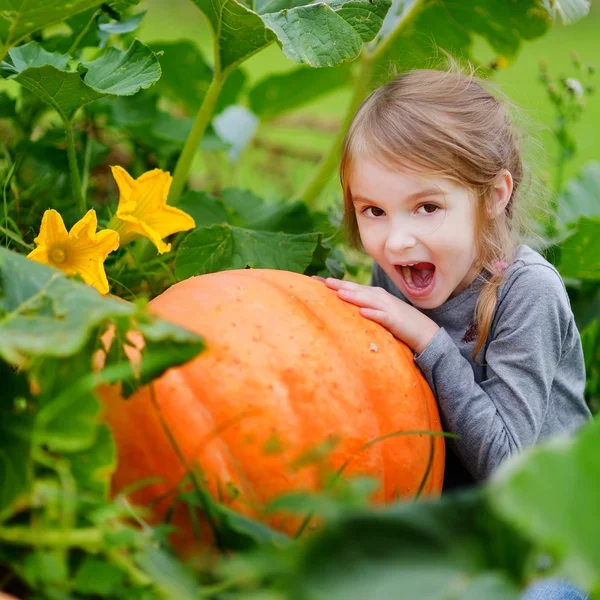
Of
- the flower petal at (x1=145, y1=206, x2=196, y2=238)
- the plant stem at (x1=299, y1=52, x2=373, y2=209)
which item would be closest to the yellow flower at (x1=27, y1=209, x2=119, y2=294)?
the flower petal at (x1=145, y1=206, x2=196, y2=238)

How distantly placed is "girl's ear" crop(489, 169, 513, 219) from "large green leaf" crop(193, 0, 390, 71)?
0.95ft

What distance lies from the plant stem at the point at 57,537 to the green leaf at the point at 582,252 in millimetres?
1197

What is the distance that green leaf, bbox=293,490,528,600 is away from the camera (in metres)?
0.55

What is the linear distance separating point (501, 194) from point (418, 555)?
86 cm

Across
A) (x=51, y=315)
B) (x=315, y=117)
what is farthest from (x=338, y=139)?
(x=315, y=117)

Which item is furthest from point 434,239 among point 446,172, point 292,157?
point 292,157

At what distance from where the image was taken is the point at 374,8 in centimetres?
133

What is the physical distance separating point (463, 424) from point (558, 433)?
24cm

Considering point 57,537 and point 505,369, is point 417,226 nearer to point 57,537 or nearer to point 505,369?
point 505,369

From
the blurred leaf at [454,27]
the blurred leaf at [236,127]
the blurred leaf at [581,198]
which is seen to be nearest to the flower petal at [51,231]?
the blurred leaf at [454,27]

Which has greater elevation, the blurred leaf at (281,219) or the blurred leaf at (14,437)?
the blurred leaf at (14,437)

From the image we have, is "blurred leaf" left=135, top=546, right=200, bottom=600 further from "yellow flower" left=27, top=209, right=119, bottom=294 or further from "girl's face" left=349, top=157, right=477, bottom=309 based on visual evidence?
"girl's face" left=349, top=157, right=477, bottom=309

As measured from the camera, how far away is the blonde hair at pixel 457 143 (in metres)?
1.26

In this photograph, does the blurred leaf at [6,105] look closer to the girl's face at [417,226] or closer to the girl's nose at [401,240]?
the girl's face at [417,226]
